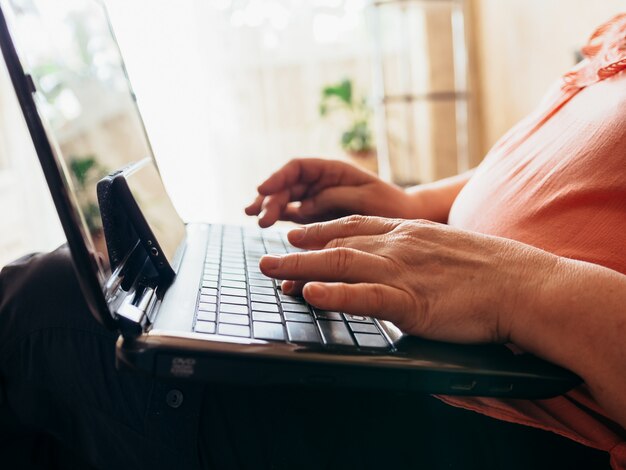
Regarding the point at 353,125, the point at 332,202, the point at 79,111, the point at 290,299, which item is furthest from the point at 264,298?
the point at 353,125

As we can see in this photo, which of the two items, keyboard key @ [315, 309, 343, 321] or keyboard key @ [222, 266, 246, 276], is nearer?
keyboard key @ [315, 309, 343, 321]

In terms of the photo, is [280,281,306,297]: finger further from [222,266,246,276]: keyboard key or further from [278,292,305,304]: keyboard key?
[222,266,246,276]: keyboard key

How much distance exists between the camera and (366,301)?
477mm

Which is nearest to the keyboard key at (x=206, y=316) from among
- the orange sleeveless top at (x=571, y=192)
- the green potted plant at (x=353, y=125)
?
the orange sleeveless top at (x=571, y=192)

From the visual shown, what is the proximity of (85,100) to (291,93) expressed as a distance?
2.41 meters

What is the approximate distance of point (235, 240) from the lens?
0.92 metres

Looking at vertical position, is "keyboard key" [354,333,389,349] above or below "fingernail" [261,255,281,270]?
below

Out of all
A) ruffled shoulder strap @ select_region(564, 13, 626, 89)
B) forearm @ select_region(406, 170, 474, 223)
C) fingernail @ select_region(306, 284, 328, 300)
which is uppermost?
ruffled shoulder strap @ select_region(564, 13, 626, 89)

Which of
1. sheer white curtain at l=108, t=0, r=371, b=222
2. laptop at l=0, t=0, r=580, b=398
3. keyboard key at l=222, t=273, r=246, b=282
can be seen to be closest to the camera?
laptop at l=0, t=0, r=580, b=398

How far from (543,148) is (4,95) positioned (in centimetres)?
242

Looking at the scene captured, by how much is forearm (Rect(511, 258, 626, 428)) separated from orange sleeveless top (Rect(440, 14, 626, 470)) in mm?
52

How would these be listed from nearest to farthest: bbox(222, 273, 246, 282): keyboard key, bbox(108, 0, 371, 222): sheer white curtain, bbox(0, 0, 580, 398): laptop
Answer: bbox(0, 0, 580, 398): laptop < bbox(222, 273, 246, 282): keyboard key < bbox(108, 0, 371, 222): sheer white curtain

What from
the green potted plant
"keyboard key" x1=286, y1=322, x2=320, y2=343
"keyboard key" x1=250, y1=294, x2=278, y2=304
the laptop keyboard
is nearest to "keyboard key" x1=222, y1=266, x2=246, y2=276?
the laptop keyboard

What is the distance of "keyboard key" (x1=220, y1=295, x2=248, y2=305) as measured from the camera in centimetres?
55
